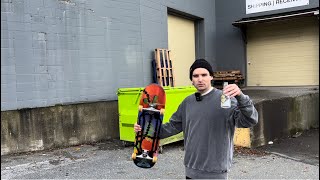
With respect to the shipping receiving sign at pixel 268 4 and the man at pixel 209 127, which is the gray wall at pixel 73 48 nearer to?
the shipping receiving sign at pixel 268 4

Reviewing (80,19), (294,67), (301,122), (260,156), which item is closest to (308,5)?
(294,67)

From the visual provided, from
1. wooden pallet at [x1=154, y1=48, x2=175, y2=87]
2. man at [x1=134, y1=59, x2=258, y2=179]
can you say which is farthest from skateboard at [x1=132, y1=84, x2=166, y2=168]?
wooden pallet at [x1=154, y1=48, x2=175, y2=87]

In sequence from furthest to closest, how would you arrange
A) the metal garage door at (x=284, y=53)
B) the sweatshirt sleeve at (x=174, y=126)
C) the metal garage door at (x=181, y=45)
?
the metal garage door at (x=284, y=53) → the metal garage door at (x=181, y=45) → the sweatshirt sleeve at (x=174, y=126)

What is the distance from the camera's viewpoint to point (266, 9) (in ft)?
42.3

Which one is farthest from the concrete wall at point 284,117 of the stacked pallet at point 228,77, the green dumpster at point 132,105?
the stacked pallet at point 228,77

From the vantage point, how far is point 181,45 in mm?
12492

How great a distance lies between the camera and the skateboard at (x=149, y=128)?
3.16m

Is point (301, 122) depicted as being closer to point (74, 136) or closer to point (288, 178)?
point (288, 178)

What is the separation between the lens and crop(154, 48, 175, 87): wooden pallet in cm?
1009

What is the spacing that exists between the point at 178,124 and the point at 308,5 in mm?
10735

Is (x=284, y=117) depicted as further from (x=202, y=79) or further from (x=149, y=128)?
(x=202, y=79)

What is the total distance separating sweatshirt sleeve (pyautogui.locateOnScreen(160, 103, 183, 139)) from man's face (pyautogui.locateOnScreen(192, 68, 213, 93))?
0.32 meters

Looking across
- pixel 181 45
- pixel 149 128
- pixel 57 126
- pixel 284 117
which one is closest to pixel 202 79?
pixel 149 128

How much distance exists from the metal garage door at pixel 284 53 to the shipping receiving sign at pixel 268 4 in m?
0.54
